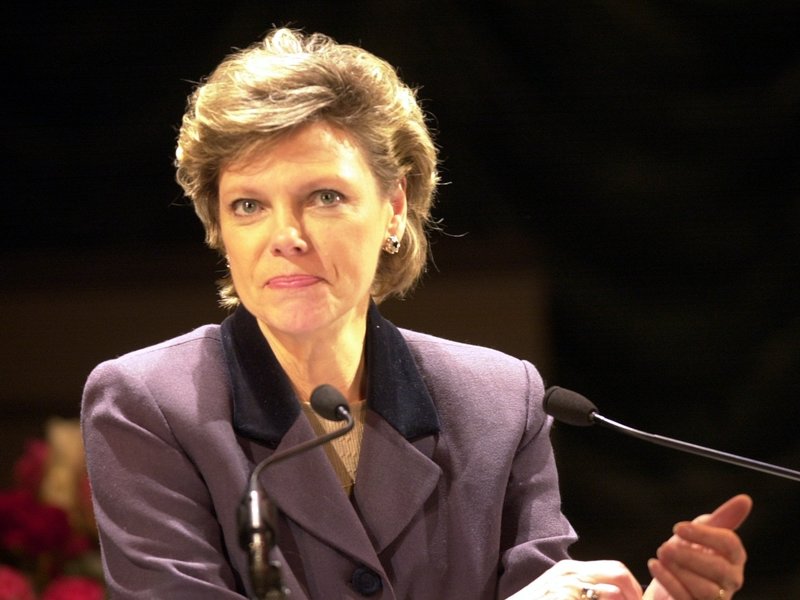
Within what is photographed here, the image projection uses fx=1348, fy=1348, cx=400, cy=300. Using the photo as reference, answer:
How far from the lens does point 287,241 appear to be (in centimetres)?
198

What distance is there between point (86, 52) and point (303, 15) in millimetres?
495

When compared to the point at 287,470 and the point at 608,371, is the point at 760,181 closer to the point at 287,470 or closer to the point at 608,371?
the point at 608,371

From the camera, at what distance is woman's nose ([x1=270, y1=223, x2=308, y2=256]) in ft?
6.50

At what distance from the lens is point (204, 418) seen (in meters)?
2.00

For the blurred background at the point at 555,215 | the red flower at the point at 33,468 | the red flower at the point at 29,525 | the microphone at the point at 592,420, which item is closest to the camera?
the microphone at the point at 592,420

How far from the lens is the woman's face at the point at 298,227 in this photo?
6.56 ft

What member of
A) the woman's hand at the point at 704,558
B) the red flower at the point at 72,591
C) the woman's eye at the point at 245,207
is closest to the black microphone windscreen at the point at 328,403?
the woman's eye at the point at 245,207

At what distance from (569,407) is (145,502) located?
0.62 metres

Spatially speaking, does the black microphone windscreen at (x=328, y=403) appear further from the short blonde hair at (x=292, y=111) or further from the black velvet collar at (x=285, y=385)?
the short blonde hair at (x=292, y=111)

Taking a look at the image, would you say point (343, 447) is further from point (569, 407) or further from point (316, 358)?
point (569, 407)

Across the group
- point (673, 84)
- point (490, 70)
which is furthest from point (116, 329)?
point (673, 84)

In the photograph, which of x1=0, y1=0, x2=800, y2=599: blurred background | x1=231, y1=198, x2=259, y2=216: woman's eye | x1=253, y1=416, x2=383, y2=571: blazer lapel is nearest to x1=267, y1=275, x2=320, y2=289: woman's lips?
x1=231, y1=198, x2=259, y2=216: woman's eye

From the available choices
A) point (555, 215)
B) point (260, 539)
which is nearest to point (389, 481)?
point (260, 539)

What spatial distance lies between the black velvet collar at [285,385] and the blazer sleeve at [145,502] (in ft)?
0.42
